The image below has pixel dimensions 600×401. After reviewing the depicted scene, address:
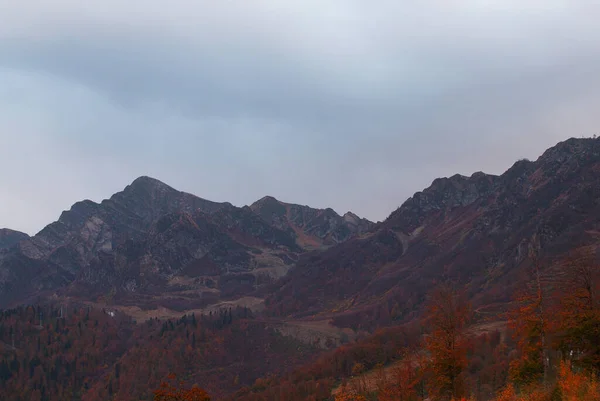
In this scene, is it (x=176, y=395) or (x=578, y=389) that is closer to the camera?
(x=578, y=389)

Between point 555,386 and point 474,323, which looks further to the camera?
point 474,323

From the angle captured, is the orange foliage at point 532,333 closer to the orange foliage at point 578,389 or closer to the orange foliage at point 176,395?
the orange foliage at point 578,389

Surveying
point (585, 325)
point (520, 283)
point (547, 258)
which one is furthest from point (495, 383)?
point (547, 258)

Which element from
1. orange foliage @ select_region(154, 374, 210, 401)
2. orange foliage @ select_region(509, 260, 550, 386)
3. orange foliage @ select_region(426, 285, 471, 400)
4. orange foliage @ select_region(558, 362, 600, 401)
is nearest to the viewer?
orange foliage @ select_region(558, 362, 600, 401)

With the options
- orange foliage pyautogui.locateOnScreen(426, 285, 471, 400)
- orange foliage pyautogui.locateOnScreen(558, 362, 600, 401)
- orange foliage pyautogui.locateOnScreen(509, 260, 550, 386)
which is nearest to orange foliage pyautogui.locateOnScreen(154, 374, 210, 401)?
orange foliage pyautogui.locateOnScreen(426, 285, 471, 400)

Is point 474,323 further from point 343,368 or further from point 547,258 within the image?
point 547,258

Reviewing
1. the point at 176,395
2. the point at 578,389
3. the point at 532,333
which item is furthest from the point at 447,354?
the point at 176,395

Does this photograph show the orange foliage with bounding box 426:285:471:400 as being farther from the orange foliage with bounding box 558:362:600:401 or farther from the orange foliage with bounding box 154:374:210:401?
the orange foliage with bounding box 154:374:210:401

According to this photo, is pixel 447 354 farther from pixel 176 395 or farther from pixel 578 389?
pixel 176 395

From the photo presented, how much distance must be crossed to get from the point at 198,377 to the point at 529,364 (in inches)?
6564

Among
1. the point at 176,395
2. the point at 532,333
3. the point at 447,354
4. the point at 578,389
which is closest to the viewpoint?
the point at 578,389

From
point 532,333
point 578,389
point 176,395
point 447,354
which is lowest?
point 578,389

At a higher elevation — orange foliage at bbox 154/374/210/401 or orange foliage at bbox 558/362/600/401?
orange foliage at bbox 154/374/210/401

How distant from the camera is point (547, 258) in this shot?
602 ft
